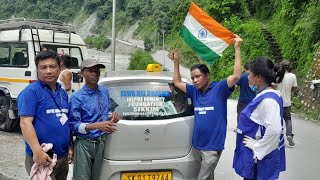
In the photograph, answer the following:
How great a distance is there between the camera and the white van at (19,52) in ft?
31.0

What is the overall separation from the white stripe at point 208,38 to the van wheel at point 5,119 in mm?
Answer: 6083

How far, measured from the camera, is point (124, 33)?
96188 mm

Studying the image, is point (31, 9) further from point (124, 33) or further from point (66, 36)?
point (66, 36)

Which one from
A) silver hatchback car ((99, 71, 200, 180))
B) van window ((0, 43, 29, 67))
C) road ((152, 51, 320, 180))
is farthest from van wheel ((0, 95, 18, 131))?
silver hatchback car ((99, 71, 200, 180))

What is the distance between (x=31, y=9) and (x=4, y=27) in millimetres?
115893

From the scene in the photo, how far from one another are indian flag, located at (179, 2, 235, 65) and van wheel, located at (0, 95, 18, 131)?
6.00 metres

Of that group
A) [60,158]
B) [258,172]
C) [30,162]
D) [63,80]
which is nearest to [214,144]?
[258,172]

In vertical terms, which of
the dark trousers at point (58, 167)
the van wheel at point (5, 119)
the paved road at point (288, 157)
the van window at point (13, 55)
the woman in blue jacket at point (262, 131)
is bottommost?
the paved road at point (288, 157)

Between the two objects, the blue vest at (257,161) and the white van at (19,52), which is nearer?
the blue vest at (257,161)

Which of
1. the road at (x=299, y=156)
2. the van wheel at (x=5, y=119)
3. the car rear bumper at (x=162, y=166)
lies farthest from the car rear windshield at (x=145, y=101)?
the van wheel at (x=5, y=119)

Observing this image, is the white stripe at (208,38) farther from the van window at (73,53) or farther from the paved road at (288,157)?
the van window at (73,53)

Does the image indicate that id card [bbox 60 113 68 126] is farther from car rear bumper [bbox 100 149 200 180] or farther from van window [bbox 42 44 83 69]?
van window [bbox 42 44 83 69]

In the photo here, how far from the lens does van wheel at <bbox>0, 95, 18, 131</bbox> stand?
9.76 metres

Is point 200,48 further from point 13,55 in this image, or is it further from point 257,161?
point 13,55
